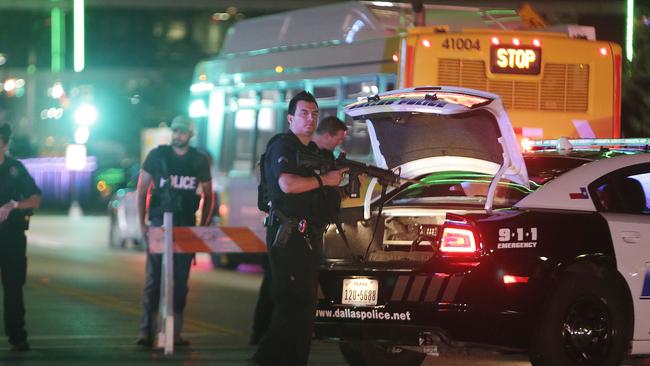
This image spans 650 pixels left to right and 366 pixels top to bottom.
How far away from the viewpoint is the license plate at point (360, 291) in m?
8.35

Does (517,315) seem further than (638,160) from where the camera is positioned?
No

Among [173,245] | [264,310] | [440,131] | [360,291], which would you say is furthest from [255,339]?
[440,131]

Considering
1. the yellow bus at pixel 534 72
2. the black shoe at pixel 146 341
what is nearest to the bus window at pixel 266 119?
the yellow bus at pixel 534 72

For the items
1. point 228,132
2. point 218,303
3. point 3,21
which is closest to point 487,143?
point 218,303

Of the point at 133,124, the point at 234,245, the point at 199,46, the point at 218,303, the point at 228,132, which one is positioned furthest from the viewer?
the point at 133,124

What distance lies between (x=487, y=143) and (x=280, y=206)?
158cm

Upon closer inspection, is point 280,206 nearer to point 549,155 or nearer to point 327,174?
point 327,174

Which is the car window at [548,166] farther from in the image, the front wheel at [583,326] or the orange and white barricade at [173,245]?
the orange and white barricade at [173,245]

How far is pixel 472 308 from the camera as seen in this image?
799cm

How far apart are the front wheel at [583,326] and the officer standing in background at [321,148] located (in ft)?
4.81

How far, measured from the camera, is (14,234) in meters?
11.0

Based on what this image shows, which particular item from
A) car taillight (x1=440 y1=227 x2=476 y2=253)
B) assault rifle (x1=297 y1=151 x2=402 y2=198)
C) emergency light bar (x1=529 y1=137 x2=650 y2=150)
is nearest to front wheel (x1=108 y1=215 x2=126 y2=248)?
emergency light bar (x1=529 y1=137 x2=650 y2=150)

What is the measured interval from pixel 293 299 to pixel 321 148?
47.9 inches

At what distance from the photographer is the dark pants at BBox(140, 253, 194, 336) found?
11273 mm
